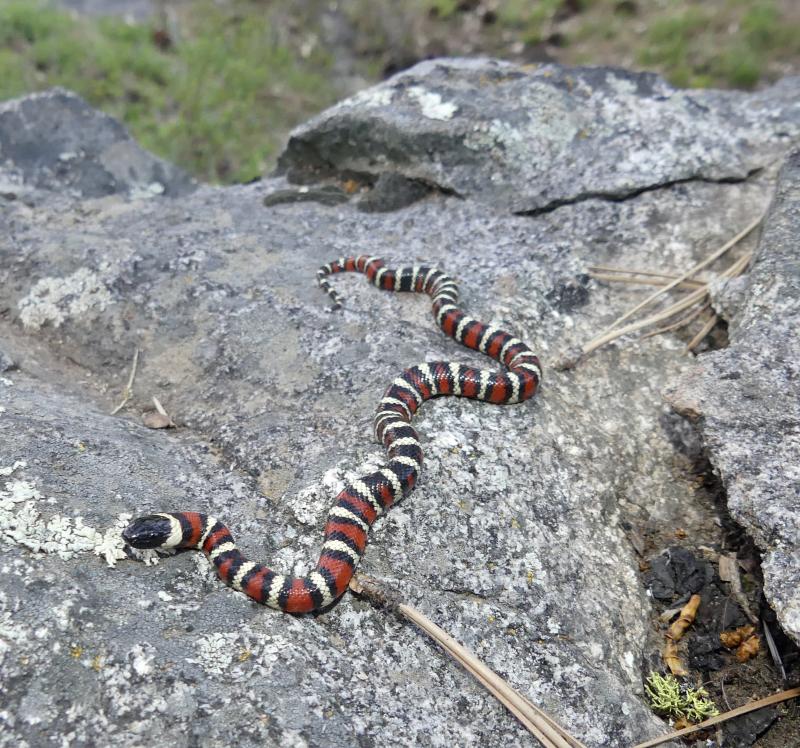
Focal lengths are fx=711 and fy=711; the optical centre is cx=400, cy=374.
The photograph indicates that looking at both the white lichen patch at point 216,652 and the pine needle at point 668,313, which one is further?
the pine needle at point 668,313

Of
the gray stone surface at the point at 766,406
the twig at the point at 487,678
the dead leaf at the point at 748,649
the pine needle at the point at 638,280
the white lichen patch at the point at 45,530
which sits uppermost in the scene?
the pine needle at the point at 638,280

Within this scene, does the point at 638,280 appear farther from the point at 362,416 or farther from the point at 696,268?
the point at 362,416

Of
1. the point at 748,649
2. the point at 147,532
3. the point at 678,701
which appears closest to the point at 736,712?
the point at 678,701

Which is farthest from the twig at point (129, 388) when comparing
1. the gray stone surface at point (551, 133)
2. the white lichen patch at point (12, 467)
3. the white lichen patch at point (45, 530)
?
the gray stone surface at point (551, 133)

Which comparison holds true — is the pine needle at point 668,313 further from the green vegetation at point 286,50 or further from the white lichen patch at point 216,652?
the green vegetation at point 286,50

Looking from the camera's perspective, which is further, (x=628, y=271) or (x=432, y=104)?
(x=432, y=104)

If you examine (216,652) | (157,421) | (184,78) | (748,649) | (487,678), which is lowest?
(216,652)

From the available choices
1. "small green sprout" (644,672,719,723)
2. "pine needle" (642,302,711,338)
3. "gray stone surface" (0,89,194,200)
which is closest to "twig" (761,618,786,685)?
"small green sprout" (644,672,719,723)

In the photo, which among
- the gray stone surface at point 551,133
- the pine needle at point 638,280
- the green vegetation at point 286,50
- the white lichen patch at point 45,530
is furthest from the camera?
the green vegetation at point 286,50
